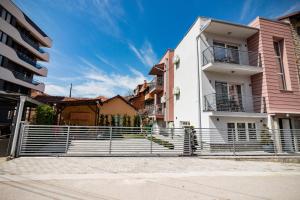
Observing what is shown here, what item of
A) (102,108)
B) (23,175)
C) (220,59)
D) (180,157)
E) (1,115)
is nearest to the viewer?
(23,175)

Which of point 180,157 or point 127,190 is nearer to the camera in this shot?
point 127,190

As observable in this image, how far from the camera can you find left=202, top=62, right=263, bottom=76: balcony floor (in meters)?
12.5

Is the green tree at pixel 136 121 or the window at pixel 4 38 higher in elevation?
the window at pixel 4 38

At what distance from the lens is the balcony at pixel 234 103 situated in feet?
41.3

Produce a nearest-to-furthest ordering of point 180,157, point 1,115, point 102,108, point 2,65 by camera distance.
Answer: point 180,157
point 1,115
point 2,65
point 102,108

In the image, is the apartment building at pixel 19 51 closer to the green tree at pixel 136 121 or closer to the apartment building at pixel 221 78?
the green tree at pixel 136 121

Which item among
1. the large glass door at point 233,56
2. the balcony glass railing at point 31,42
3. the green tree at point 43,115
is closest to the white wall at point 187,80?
the large glass door at point 233,56

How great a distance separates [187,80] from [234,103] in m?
4.42

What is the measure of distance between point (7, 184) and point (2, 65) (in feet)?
76.7

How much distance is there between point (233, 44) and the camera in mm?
14570

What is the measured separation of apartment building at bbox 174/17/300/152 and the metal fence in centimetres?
51

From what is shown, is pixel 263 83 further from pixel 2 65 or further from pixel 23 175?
pixel 2 65

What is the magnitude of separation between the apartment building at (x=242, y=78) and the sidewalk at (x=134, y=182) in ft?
18.8

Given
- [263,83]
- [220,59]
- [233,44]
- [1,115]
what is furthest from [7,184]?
[1,115]
